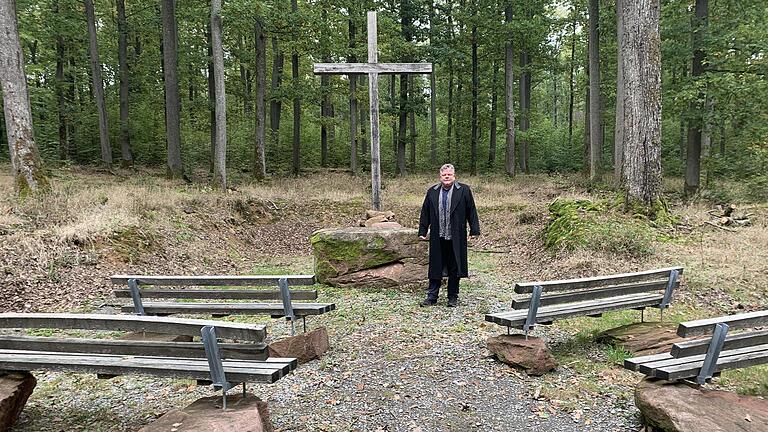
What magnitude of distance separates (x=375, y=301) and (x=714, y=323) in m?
4.49

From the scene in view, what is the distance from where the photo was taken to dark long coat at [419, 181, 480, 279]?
659cm

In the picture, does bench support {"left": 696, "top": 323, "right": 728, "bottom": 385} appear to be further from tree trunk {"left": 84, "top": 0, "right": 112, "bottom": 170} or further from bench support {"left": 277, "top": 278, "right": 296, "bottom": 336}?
tree trunk {"left": 84, "top": 0, "right": 112, "bottom": 170}

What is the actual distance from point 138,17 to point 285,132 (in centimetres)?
980

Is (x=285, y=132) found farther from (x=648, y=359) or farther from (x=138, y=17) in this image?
(x=648, y=359)

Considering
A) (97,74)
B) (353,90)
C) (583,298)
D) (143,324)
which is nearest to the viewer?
(143,324)

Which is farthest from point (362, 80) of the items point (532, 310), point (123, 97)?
point (532, 310)

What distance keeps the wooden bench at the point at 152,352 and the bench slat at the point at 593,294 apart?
249cm

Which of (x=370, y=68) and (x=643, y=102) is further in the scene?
(x=643, y=102)

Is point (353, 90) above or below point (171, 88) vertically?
above

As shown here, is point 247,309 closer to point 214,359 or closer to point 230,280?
point 230,280

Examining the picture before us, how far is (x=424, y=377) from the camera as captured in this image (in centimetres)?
452

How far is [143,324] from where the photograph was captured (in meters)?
3.46

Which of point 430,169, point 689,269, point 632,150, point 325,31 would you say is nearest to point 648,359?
point 689,269

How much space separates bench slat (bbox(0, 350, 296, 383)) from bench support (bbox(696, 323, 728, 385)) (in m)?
3.03
